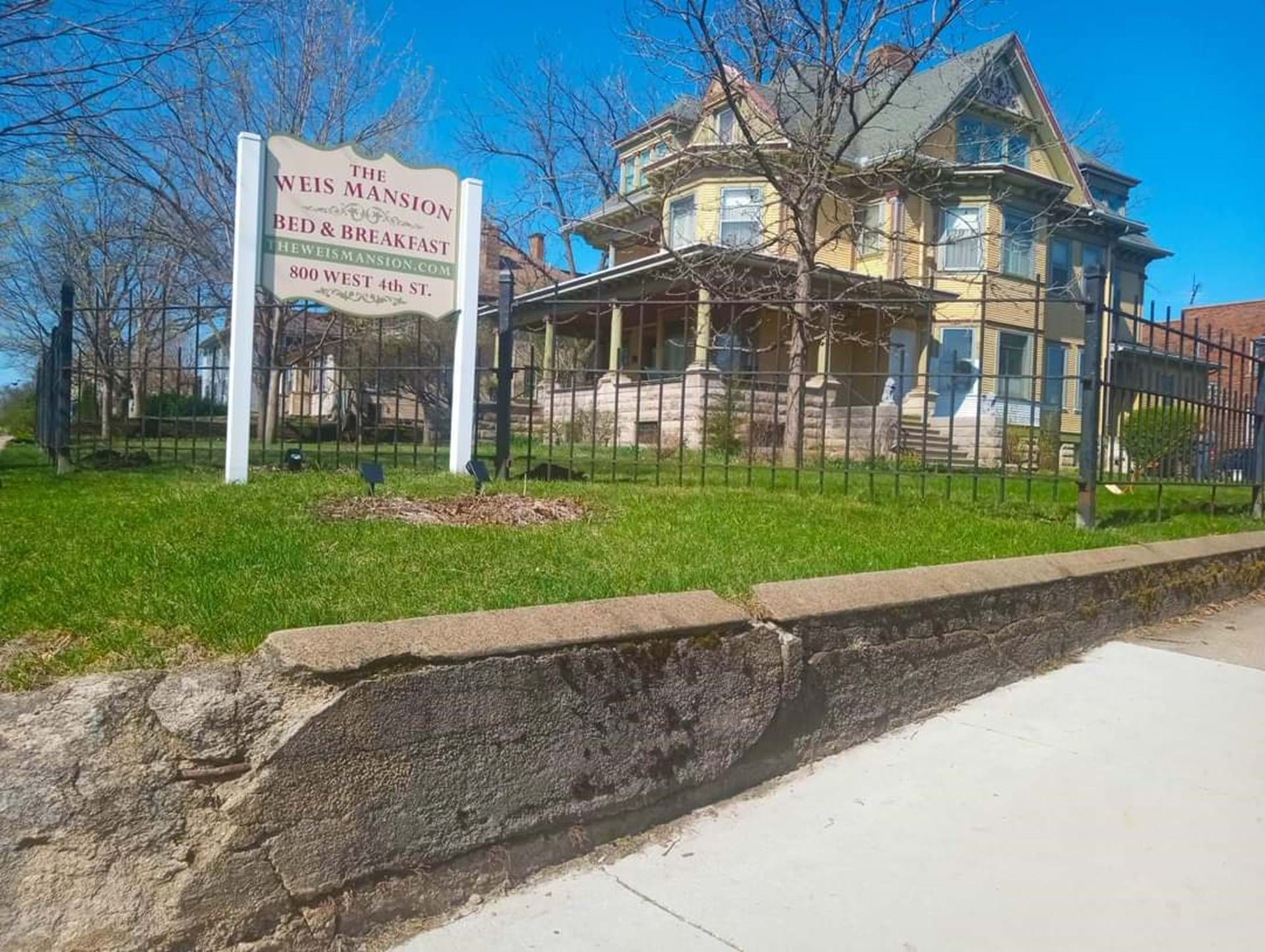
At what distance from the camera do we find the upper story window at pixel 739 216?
1939 cm

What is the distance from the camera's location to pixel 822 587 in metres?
4.05

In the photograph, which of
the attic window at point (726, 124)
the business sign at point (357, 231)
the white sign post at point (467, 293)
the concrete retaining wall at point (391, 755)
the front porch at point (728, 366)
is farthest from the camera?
the attic window at point (726, 124)

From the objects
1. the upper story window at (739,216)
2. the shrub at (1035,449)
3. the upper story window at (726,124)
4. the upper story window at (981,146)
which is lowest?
the shrub at (1035,449)

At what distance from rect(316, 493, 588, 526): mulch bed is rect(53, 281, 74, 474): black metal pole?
3732mm

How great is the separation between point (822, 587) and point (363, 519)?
2706mm

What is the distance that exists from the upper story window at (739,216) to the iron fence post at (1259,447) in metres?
10.00

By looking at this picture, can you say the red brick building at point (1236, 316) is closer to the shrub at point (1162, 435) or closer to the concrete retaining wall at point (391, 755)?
the shrub at point (1162, 435)

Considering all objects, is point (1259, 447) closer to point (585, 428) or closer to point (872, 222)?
point (585, 428)

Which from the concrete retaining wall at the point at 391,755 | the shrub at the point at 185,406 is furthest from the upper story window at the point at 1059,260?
the concrete retaining wall at the point at 391,755

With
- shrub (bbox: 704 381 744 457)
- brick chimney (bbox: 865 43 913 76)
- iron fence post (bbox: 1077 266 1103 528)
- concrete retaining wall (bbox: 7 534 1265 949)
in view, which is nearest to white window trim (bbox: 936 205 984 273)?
brick chimney (bbox: 865 43 913 76)

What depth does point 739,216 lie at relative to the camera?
864 inches

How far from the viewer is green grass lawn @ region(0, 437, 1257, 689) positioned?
3109mm

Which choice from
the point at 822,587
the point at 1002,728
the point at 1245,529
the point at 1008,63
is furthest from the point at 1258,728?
the point at 1008,63

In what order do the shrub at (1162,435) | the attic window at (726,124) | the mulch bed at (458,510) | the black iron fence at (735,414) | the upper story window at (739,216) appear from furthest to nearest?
the upper story window at (739,216), the attic window at (726,124), the shrub at (1162,435), the black iron fence at (735,414), the mulch bed at (458,510)
